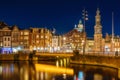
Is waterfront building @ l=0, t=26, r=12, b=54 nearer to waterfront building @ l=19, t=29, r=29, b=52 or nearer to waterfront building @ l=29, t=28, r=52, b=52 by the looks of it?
waterfront building @ l=19, t=29, r=29, b=52

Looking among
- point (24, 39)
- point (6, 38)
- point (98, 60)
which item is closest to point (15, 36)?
point (6, 38)

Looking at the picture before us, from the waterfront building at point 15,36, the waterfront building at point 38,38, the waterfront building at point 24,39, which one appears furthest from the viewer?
the waterfront building at point 38,38

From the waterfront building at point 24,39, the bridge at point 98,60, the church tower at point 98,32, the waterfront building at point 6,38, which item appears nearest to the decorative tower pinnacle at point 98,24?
the church tower at point 98,32

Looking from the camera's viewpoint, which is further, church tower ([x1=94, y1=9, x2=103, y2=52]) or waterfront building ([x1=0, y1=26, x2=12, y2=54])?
church tower ([x1=94, y1=9, x2=103, y2=52])

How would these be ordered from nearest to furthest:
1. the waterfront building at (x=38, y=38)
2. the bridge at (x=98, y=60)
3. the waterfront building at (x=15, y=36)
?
1. the bridge at (x=98, y=60)
2. the waterfront building at (x=15, y=36)
3. the waterfront building at (x=38, y=38)

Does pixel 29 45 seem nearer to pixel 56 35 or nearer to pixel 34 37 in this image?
pixel 34 37

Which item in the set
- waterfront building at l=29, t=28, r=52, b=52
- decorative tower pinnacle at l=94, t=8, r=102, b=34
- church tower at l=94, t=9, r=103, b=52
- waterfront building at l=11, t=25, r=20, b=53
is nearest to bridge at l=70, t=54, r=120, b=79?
waterfront building at l=11, t=25, r=20, b=53

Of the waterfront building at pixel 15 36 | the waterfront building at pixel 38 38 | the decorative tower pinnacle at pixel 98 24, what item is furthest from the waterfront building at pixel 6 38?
the decorative tower pinnacle at pixel 98 24

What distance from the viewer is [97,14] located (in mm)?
159625

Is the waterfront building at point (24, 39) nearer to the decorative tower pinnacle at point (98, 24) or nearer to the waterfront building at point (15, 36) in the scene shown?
the waterfront building at point (15, 36)

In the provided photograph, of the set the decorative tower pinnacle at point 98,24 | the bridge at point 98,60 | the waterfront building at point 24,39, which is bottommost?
the bridge at point 98,60

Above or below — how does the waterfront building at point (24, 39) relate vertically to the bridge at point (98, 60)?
above

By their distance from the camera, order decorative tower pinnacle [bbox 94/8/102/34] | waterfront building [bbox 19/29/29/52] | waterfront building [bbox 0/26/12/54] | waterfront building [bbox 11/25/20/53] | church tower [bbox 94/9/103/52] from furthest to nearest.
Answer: church tower [bbox 94/9/103/52] < decorative tower pinnacle [bbox 94/8/102/34] < waterfront building [bbox 19/29/29/52] < waterfront building [bbox 11/25/20/53] < waterfront building [bbox 0/26/12/54]

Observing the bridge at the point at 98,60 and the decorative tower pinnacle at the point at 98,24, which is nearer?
the bridge at the point at 98,60
